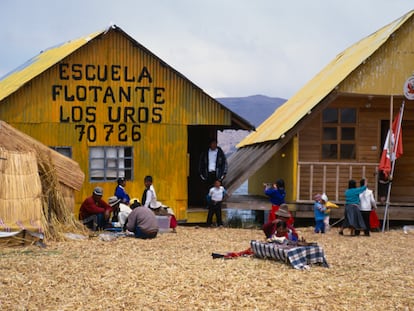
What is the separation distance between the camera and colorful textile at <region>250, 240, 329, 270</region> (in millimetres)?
10648

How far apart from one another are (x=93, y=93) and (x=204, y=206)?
4741mm

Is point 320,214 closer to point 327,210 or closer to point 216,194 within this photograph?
point 327,210

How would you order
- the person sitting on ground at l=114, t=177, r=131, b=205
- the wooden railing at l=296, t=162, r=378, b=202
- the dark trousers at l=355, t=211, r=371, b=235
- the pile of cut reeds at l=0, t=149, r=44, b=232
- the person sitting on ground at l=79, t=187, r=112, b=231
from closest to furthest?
1. the pile of cut reeds at l=0, t=149, r=44, b=232
2. the person sitting on ground at l=79, t=187, r=112, b=231
3. the person sitting on ground at l=114, t=177, r=131, b=205
4. the dark trousers at l=355, t=211, r=371, b=235
5. the wooden railing at l=296, t=162, r=378, b=202

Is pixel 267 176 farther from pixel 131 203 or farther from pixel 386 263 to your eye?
pixel 386 263

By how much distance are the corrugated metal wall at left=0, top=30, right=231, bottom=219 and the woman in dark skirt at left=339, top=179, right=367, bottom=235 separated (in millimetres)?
3984

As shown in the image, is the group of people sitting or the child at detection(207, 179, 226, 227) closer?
the group of people sitting

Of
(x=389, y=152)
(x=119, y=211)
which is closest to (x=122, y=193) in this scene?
(x=119, y=211)

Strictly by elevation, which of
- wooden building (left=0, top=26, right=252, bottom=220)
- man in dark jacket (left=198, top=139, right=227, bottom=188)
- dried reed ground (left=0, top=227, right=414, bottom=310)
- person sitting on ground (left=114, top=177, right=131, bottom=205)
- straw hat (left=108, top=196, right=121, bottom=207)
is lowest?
dried reed ground (left=0, top=227, right=414, bottom=310)

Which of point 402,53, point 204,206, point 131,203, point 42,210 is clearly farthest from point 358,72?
point 42,210

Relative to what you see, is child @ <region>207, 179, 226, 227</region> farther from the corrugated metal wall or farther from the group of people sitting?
the group of people sitting

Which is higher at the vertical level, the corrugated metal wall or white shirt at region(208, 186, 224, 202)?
the corrugated metal wall

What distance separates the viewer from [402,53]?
18094 mm

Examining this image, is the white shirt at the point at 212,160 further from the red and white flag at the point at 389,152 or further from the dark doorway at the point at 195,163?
the red and white flag at the point at 389,152

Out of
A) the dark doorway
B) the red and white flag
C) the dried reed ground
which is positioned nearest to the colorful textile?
the dried reed ground
